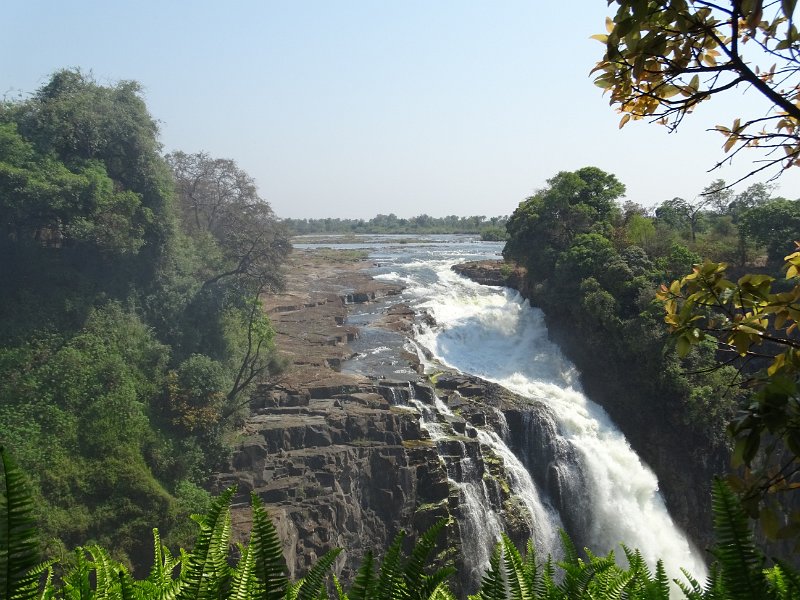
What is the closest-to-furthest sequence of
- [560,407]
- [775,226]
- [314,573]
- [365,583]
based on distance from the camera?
[365,583] → [314,573] → [560,407] → [775,226]

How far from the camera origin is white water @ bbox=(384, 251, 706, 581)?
50.2 ft

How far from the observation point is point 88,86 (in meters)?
16.6

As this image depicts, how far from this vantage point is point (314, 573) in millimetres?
2250

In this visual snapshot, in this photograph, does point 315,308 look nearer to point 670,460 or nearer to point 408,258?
point 670,460

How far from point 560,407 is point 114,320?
1263cm

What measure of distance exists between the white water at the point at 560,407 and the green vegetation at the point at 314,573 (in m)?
12.8

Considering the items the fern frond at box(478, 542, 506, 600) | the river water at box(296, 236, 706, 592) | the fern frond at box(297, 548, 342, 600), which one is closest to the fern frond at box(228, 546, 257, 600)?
the fern frond at box(297, 548, 342, 600)

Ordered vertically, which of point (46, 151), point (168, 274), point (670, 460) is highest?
point (46, 151)

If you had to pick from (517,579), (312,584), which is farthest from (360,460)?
(312,584)

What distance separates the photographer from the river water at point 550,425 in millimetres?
15000

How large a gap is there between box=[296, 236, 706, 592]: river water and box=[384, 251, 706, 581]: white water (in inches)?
1.2

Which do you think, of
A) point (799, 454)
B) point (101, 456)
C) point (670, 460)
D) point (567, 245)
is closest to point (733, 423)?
point (799, 454)

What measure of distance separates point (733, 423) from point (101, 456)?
42.1ft

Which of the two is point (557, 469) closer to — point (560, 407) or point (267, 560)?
point (560, 407)
